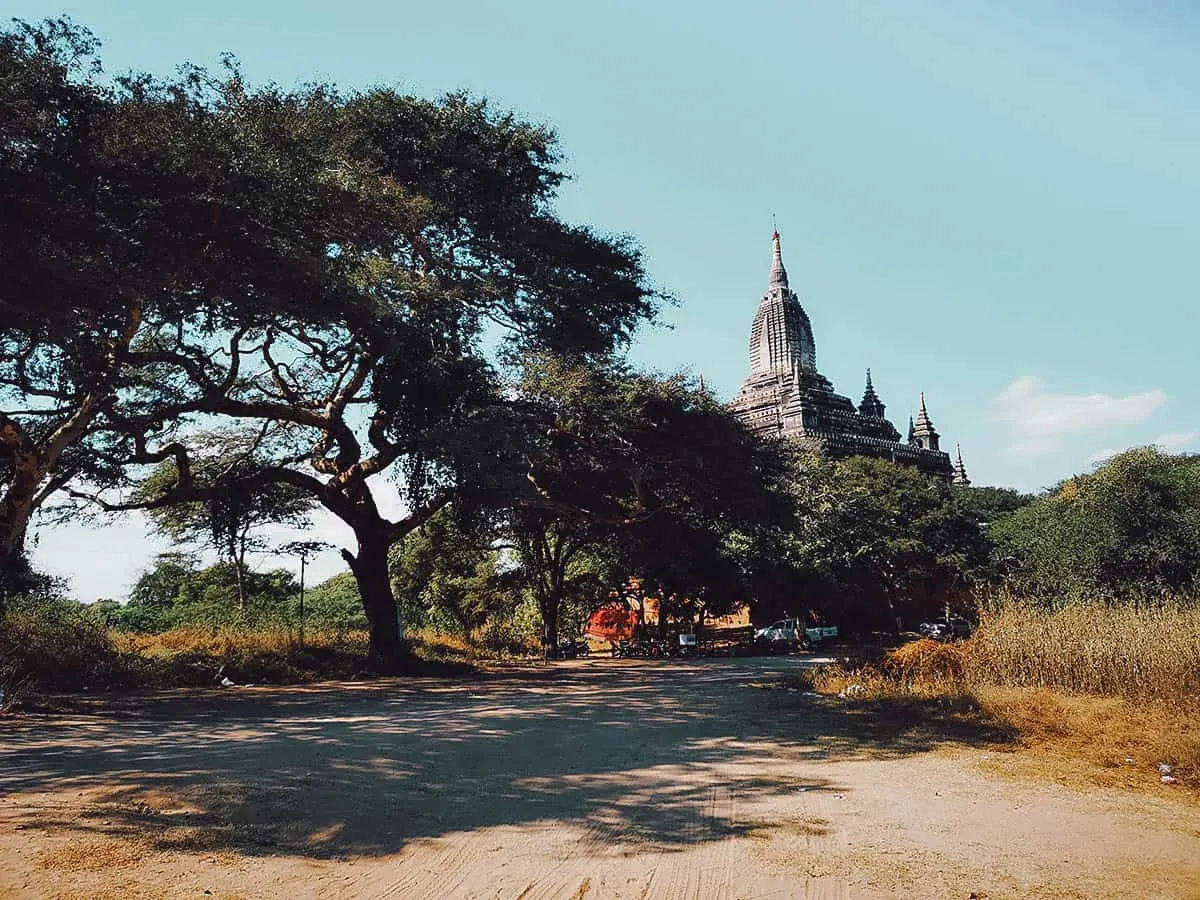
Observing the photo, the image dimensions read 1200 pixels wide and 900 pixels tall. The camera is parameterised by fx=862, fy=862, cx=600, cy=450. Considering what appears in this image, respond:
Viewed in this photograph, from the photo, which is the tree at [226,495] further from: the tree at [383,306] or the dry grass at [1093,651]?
the dry grass at [1093,651]

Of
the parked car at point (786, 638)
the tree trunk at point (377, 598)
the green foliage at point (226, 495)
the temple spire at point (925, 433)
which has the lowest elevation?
the parked car at point (786, 638)

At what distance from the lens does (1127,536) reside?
2455cm

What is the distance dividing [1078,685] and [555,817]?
7.25 m

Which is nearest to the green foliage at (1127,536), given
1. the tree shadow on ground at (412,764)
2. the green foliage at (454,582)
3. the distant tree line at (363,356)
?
the distant tree line at (363,356)

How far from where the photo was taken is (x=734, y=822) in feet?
18.2

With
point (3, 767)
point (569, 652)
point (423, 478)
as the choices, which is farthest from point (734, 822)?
point (569, 652)

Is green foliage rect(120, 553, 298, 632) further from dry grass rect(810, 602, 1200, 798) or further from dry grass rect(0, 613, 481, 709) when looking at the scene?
dry grass rect(810, 602, 1200, 798)

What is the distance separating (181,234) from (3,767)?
6.52 m

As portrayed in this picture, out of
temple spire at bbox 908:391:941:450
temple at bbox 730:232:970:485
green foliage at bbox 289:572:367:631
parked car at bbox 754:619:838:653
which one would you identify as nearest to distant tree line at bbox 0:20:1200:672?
parked car at bbox 754:619:838:653

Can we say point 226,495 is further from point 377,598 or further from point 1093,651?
point 1093,651

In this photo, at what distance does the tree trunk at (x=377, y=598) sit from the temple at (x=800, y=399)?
126ft

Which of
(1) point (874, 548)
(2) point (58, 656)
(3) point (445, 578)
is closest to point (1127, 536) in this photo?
(1) point (874, 548)

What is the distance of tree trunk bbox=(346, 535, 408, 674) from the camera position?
59.7ft

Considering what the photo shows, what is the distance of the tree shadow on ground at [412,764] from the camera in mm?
5230
